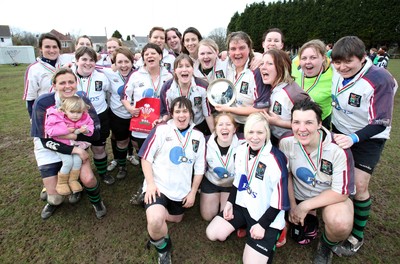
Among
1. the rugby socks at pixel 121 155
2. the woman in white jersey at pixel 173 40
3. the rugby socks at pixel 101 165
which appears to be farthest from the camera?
the woman in white jersey at pixel 173 40

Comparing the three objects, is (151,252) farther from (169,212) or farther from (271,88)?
(271,88)

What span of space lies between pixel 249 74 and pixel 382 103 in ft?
5.01

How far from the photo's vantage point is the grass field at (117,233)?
9.20 feet

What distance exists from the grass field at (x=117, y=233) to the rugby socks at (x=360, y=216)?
19cm

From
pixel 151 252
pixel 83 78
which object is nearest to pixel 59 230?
pixel 151 252

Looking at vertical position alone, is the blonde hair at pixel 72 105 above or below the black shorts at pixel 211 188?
Result: above

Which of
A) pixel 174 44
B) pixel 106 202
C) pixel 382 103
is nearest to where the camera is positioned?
pixel 382 103

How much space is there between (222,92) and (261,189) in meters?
1.40

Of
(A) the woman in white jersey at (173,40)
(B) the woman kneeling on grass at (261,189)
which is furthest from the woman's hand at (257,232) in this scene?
(A) the woman in white jersey at (173,40)

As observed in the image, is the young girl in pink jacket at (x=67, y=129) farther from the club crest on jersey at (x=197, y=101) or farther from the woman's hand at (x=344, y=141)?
the woman's hand at (x=344, y=141)

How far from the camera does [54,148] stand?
316 cm

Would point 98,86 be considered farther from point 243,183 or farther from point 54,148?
point 243,183

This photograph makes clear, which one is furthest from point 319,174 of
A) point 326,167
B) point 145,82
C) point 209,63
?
point 145,82

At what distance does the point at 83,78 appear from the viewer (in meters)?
3.84
